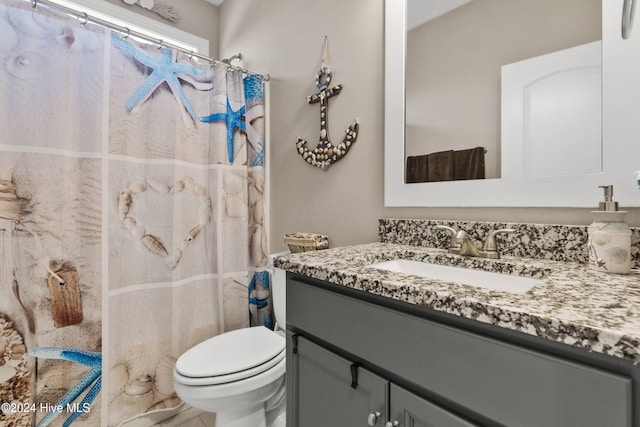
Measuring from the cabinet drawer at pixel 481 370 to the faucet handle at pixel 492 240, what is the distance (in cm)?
48

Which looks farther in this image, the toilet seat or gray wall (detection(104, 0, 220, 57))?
gray wall (detection(104, 0, 220, 57))

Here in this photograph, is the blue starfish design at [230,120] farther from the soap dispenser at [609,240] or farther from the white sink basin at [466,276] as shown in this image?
the soap dispenser at [609,240]

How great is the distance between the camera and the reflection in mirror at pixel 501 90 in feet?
2.82

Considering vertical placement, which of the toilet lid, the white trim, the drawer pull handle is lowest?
the toilet lid

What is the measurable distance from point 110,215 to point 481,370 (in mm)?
1562

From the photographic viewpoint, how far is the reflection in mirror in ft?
2.82

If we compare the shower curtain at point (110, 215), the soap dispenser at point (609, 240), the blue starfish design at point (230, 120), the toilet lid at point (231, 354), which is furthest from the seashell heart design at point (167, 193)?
the soap dispenser at point (609, 240)

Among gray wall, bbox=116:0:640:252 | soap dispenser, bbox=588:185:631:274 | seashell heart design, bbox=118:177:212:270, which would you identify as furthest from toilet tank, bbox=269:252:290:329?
soap dispenser, bbox=588:185:631:274

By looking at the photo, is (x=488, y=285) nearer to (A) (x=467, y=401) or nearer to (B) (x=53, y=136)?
(A) (x=467, y=401)

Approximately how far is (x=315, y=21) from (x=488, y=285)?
1.54 meters

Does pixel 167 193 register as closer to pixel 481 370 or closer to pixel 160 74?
pixel 160 74

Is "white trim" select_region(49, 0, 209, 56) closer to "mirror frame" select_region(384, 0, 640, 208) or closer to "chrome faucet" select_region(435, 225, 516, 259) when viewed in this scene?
"mirror frame" select_region(384, 0, 640, 208)

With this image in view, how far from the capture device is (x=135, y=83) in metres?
1.47

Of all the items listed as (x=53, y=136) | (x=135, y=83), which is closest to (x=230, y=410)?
(x=53, y=136)
